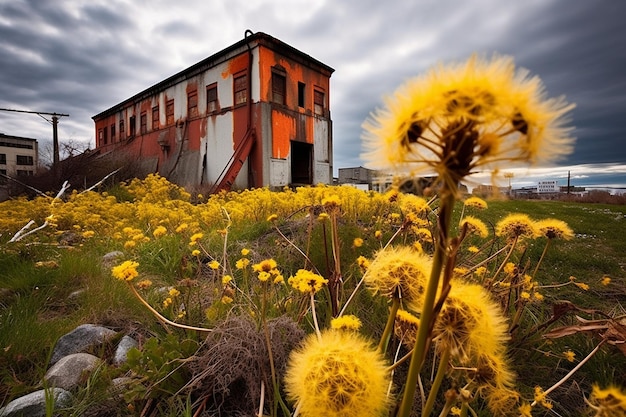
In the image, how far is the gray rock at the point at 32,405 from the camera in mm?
1364

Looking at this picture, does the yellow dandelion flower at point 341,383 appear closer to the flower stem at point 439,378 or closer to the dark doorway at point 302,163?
the flower stem at point 439,378

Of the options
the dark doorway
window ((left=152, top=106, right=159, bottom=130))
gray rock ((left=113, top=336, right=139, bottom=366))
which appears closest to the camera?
gray rock ((left=113, top=336, right=139, bottom=366))

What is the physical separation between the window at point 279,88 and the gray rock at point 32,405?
1312 centimetres

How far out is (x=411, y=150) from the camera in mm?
508

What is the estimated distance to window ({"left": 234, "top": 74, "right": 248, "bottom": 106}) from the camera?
13.3m

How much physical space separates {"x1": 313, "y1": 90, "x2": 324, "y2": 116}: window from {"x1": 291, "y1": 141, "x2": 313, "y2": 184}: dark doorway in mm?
1887

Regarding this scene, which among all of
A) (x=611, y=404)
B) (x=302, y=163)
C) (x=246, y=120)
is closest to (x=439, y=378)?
(x=611, y=404)

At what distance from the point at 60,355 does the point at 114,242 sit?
321 cm

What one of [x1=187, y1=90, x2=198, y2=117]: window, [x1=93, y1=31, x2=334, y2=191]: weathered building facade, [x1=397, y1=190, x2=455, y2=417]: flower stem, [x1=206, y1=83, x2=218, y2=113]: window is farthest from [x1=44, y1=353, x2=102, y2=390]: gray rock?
[x1=187, y1=90, x2=198, y2=117]: window

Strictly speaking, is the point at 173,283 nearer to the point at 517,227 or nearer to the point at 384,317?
the point at 384,317

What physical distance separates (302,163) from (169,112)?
26.6 feet

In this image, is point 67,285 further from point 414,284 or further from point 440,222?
point 440,222

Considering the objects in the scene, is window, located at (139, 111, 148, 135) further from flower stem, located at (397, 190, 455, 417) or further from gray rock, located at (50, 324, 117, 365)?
flower stem, located at (397, 190, 455, 417)

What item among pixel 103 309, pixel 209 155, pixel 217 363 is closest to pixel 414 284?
pixel 217 363
